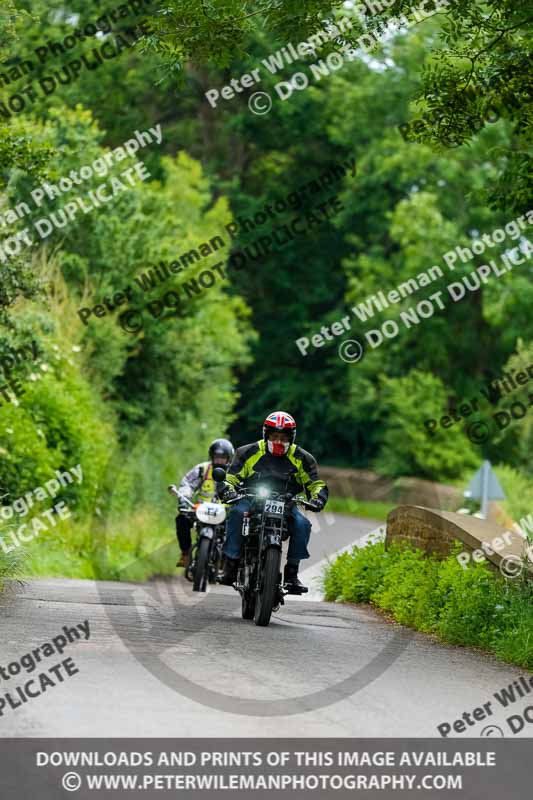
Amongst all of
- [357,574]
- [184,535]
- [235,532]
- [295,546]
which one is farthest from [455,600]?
[184,535]

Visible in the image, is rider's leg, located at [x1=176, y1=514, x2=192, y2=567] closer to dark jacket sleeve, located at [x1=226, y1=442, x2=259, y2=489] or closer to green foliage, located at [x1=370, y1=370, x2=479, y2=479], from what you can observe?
dark jacket sleeve, located at [x1=226, y1=442, x2=259, y2=489]

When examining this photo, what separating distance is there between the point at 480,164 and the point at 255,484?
3944 centimetres

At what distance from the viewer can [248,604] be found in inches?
552

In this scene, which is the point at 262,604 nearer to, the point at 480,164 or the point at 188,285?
the point at 188,285

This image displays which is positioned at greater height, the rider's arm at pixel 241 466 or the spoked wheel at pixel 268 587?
the rider's arm at pixel 241 466

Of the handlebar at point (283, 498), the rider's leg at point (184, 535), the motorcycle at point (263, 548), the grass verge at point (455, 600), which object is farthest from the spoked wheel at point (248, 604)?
the rider's leg at point (184, 535)

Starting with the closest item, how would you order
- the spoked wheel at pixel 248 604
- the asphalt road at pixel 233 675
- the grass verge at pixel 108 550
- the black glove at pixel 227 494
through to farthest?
the asphalt road at pixel 233 675
the black glove at pixel 227 494
the spoked wheel at pixel 248 604
the grass verge at pixel 108 550

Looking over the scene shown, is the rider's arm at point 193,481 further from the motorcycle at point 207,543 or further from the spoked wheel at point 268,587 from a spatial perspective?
the spoked wheel at point 268,587

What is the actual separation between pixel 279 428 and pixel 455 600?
90.1 inches

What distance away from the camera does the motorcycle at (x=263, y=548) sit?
518 inches

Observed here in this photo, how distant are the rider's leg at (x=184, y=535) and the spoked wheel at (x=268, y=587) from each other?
17.2 feet

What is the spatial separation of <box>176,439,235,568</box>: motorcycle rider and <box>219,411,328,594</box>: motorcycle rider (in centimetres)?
424

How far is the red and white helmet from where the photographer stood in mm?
13602
